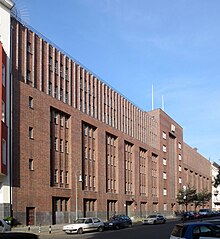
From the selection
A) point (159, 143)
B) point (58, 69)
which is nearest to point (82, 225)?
point (58, 69)

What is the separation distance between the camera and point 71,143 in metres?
57.8

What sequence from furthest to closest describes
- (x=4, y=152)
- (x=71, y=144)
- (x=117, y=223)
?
(x=71, y=144) → (x=117, y=223) → (x=4, y=152)

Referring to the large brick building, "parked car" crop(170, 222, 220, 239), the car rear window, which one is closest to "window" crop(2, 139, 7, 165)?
the large brick building

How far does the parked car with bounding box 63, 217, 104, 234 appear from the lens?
41406 millimetres

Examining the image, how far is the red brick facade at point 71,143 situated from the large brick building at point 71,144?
10cm

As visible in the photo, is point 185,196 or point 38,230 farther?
point 185,196

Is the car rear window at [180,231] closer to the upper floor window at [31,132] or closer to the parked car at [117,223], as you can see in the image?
the parked car at [117,223]

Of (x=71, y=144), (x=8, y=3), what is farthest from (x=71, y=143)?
(x=8, y=3)

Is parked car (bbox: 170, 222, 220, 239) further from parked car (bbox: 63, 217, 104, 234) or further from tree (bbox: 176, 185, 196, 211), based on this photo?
tree (bbox: 176, 185, 196, 211)

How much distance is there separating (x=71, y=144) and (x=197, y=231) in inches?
1647

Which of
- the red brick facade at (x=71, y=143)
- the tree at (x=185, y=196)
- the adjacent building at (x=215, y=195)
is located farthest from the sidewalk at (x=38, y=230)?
the adjacent building at (x=215, y=195)

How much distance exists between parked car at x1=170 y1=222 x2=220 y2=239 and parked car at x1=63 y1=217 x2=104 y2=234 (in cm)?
2517

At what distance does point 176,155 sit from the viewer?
106 m

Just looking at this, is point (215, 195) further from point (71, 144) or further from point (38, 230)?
point (38, 230)
